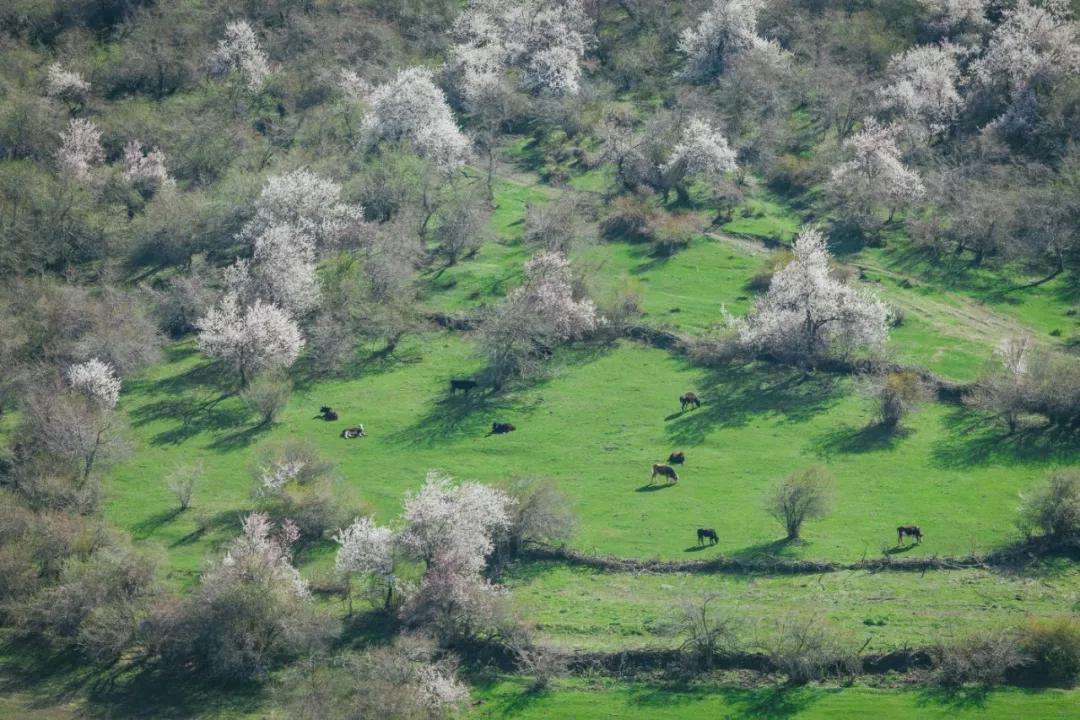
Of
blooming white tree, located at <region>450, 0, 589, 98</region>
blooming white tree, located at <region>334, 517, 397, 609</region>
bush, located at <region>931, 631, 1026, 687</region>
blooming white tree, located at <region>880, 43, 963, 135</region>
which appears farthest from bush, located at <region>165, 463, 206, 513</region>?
blooming white tree, located at <region>880, 43, 963, 135</region>

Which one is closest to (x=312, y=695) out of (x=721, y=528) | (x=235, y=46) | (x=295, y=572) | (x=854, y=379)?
(x=295, y=572)

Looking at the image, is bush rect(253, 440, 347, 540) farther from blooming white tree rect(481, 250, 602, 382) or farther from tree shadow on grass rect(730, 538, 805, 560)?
tree shadow on grass rect(730, 538, 805, 560)

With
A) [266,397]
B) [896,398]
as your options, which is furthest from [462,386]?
[896,398]

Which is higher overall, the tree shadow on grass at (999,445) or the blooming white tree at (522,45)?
the blooming white tree at (522,45)

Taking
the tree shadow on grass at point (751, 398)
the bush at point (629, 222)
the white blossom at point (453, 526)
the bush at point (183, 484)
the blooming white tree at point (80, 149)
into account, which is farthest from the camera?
the blooming white tree at point (80, 149)

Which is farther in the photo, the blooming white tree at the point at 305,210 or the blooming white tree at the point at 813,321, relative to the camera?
the blooming white tree at the point at 305,210

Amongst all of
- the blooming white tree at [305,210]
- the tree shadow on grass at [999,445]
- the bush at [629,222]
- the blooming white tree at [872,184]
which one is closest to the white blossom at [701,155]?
the bush at [629,222]

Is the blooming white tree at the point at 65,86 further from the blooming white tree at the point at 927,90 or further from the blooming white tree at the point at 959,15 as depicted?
the blooming white tree at the point at 959,15

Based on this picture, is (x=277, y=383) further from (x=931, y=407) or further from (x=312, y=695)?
(x=931, y=407)

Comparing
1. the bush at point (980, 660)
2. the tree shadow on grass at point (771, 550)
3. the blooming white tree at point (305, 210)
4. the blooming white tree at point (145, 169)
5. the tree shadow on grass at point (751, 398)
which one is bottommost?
the bush at point (980, 660)
